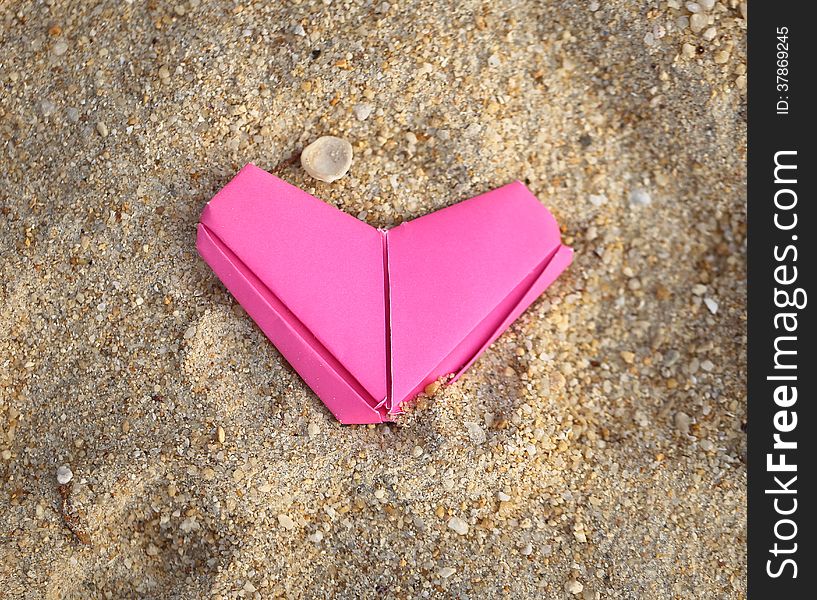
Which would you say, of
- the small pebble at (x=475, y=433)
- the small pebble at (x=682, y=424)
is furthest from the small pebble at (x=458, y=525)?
the small pebble at (x=682, y=424)

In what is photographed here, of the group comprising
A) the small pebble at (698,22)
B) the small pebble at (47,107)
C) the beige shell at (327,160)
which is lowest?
the beige shell at (327,160)

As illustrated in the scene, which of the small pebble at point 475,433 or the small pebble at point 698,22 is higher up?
the small pebble at point 698,22

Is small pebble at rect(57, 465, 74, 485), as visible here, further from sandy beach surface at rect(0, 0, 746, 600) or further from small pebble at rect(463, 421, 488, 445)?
small pebble at rect(463, 421, 488, 445)

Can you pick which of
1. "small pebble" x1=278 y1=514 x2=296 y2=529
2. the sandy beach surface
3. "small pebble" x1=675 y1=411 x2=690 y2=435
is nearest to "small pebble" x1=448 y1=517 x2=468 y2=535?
the sandy beach surface

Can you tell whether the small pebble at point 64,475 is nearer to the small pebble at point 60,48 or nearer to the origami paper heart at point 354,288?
the origami paper heart at point 354,288

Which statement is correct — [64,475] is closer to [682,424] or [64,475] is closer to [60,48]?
[60,48]
